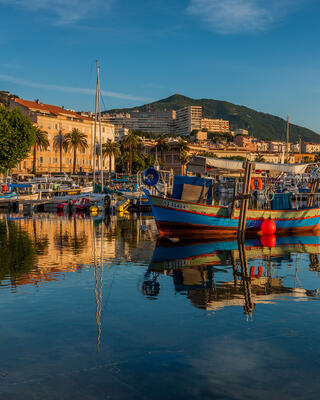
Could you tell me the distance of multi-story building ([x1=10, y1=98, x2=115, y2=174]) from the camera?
111 meters

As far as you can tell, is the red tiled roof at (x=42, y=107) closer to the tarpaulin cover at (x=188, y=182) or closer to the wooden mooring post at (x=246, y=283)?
the tarpaulin cover at (x=188, y=182)

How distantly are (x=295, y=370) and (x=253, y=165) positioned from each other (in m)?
23.1

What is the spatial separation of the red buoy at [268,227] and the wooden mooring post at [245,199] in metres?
1.82

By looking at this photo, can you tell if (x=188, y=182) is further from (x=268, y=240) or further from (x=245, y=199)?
(x=268, y=240)

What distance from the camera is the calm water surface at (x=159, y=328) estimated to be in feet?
26.7

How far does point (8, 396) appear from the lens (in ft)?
25.2

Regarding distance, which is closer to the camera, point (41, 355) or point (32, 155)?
point (41, 355)

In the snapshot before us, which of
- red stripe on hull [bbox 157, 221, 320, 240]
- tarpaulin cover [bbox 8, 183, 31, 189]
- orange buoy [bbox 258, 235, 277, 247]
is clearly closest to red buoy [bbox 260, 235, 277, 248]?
orange buoy [bbox 258, 235, 277, 247]

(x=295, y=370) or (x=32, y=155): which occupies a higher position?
(x=32, y=155)

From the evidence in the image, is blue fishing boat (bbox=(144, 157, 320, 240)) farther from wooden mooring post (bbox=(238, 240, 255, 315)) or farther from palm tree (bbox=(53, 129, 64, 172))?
palm tree (bbox=(53, 129, 64, 172))

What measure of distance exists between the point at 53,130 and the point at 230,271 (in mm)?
102517

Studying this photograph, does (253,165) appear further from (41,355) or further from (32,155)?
(32,155)

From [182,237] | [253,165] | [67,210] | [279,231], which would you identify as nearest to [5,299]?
[182,237]

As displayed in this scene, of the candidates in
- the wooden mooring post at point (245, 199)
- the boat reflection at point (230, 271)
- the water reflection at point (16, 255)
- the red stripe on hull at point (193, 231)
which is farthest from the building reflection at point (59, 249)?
the wooden mooring post at point (245, 199)
